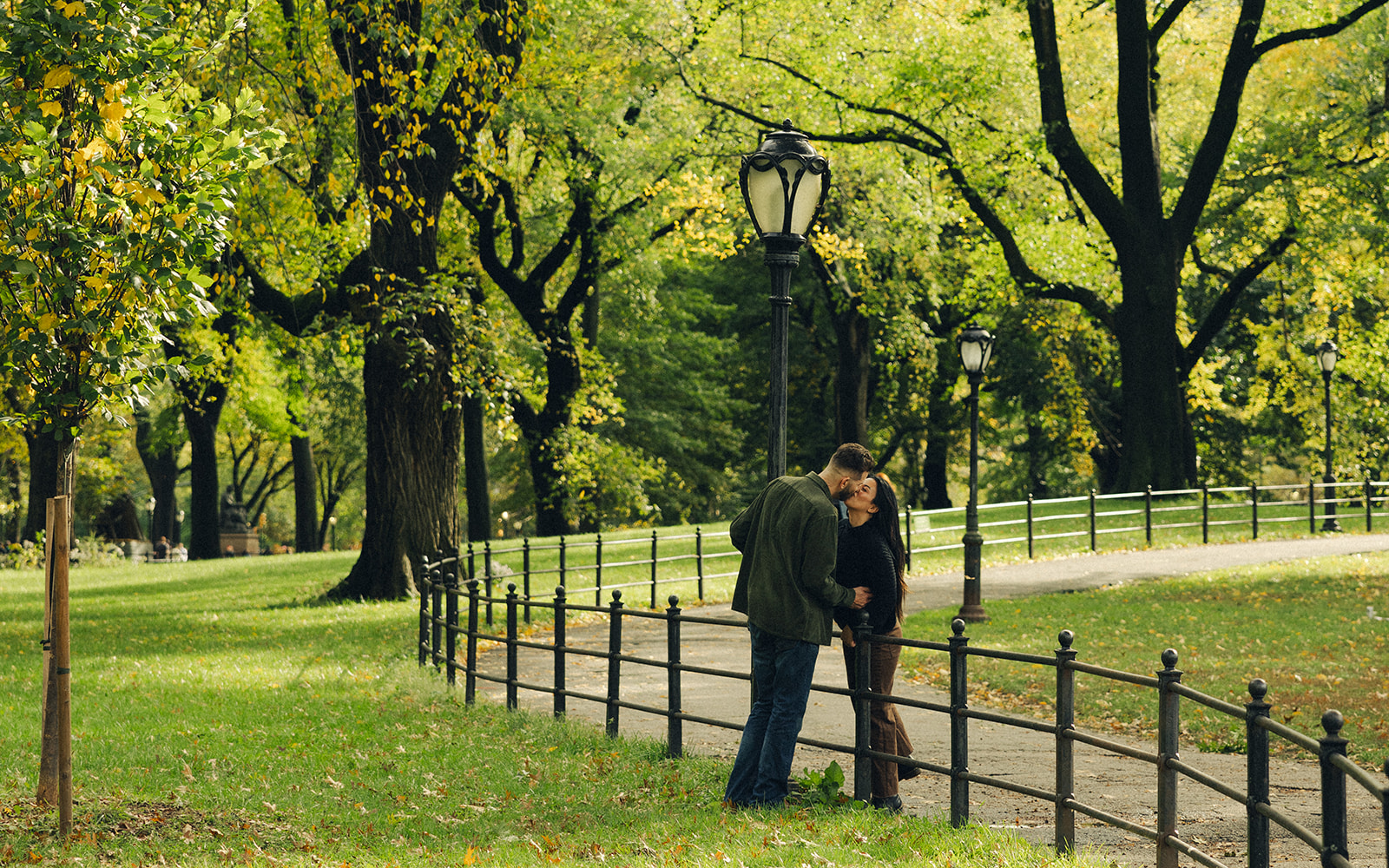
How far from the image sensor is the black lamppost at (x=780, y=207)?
7.75 meters

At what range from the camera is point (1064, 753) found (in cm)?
593

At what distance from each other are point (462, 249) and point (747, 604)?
21.2 m

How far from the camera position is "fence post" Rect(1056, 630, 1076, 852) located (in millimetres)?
5816

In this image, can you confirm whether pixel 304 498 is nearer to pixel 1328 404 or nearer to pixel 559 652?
pixel 1328 404

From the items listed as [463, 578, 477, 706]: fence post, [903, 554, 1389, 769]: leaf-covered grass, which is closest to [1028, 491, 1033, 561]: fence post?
[903, 554, 1389, 769]: leaf-covered grass

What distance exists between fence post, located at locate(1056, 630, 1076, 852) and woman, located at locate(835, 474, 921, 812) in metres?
1.09

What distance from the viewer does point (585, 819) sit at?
6887 mm

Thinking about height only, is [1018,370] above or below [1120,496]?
above

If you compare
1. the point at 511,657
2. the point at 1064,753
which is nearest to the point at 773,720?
the point at 1064,753

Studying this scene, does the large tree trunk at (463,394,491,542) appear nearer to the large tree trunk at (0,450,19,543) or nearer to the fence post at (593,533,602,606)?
the fence post at (593,533,602,606)

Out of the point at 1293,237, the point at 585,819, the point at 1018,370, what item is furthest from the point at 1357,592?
the point at 1018,370

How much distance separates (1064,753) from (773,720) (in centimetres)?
163

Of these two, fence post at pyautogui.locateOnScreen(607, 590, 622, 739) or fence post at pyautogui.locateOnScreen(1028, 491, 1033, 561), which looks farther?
fence post at pyautogui.locateOnScreen(1028, 491, 1033, 561)

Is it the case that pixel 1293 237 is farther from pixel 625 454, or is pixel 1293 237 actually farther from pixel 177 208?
pixel 177 208
